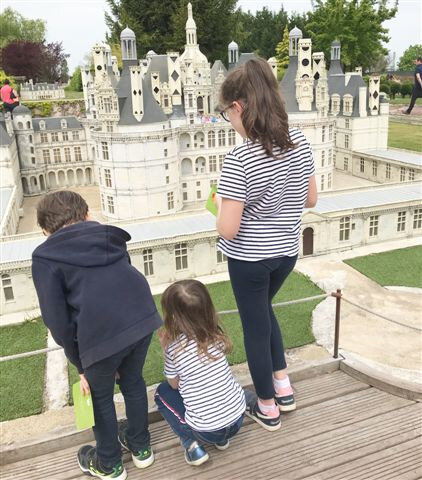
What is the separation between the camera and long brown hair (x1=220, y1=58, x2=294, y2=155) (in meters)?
4.60

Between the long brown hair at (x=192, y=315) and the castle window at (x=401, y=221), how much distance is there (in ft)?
86.3

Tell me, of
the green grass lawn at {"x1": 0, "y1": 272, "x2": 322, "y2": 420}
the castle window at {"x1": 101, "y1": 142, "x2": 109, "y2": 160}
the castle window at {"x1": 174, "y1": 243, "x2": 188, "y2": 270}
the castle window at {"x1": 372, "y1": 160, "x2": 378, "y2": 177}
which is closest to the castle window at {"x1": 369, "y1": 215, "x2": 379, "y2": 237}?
the green grass lawn at {"x1": 0, "y1": 272, "x2": 322, "y2": 420}

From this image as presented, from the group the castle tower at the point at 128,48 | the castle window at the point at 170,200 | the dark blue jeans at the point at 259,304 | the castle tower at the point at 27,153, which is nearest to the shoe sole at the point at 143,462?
the dark blue jeans at the point at 259,304

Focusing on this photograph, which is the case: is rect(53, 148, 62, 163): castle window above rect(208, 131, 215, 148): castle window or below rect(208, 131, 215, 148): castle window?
below

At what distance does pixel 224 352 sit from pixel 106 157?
1217 inches

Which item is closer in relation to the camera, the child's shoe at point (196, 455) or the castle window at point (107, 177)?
the child's shoe at point (196, 455)

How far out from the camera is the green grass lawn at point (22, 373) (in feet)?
47.7

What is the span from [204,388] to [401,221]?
87.6 ft

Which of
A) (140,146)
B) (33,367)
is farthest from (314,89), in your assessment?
(33,367)

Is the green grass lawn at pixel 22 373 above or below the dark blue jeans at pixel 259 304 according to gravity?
below

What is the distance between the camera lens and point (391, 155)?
45594 mm

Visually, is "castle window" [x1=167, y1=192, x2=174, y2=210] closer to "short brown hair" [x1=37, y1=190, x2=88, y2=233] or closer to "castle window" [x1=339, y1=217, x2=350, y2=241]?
"castle window" [x1=339, y1=217, x2=350, y2=241]

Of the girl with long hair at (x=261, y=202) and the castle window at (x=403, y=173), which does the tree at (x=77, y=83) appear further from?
the girl with long hair at (x=261, y=202)

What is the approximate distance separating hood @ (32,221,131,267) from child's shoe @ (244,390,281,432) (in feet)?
8.37
